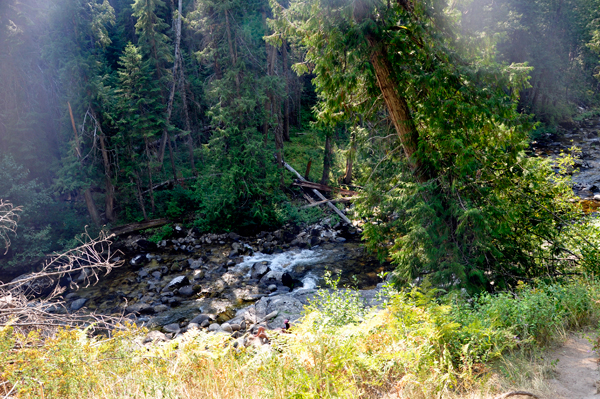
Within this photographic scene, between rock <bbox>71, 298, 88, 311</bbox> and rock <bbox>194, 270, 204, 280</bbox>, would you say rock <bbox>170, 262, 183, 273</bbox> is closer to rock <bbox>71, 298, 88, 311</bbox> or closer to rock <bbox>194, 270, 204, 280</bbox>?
rock <bbox>194, 270, 204, 280</bbox>

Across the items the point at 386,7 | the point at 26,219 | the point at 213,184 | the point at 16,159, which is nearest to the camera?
the point at 386,7

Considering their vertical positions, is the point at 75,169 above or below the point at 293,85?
below

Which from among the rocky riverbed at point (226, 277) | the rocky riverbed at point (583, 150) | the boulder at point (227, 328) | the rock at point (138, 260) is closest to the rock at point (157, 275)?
the rocky riverbed at point (226, 277)

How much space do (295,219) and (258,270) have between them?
4671mm

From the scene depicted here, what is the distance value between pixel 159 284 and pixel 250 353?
886 centimetres

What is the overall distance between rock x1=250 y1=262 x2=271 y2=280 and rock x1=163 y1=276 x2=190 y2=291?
223 centimetres

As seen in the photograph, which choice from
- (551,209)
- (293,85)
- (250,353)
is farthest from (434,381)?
(293,85)

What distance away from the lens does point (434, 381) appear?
11.2ft

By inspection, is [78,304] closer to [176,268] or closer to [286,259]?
[176,268]

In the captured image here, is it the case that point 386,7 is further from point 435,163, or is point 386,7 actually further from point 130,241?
point 130,241

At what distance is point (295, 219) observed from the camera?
17.2 metres

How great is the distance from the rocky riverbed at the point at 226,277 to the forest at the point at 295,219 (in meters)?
0.09

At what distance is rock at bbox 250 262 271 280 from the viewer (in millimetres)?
12727

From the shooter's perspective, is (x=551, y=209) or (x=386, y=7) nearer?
(x=386, y=7)
